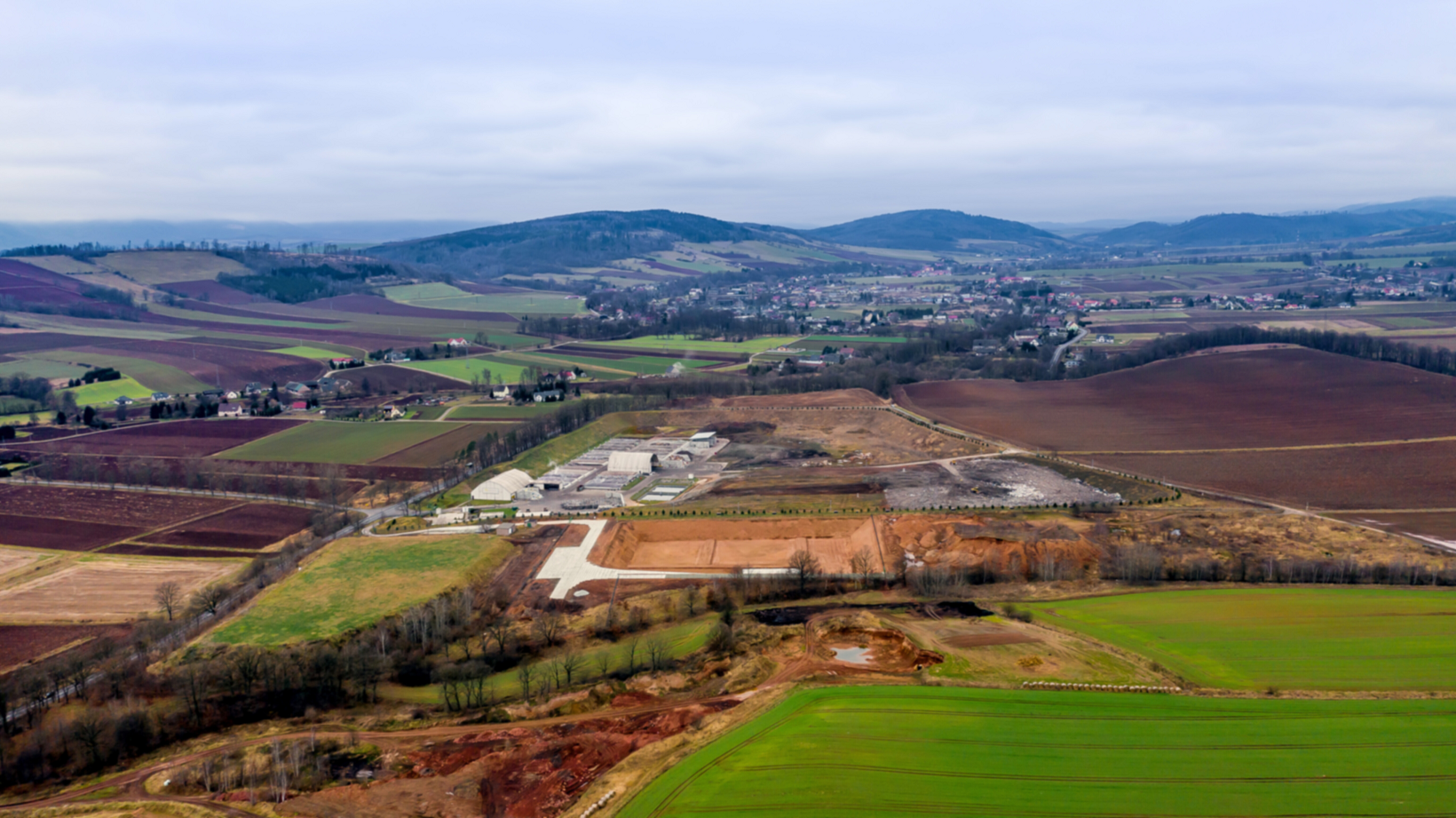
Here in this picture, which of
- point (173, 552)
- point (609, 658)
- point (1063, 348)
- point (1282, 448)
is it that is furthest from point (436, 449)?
point (1063, 348)

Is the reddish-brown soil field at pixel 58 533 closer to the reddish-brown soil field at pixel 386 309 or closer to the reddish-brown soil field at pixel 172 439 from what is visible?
the reddish-brown soil field at pixel 172 439

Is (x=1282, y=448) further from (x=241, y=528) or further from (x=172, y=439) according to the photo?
(x=172, y=439)

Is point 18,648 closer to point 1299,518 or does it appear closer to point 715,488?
point 715,488

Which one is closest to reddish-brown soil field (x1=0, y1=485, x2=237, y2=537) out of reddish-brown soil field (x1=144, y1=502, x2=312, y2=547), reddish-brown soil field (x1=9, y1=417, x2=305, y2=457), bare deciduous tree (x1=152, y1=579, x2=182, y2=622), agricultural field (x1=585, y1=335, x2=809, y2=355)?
reddish-brown soil field (x1=144, y1=502, x2=312, y2=547)

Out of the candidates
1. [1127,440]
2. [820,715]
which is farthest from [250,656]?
[1127,440]

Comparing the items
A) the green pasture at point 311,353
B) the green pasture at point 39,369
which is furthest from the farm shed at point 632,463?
the green pasture at point 39,369
